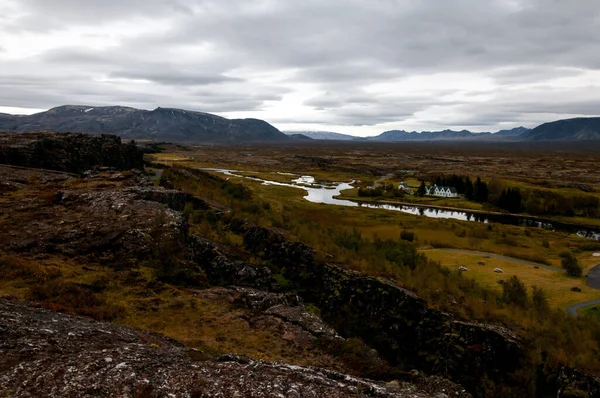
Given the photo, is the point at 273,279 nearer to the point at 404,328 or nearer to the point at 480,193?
the point at 404,328

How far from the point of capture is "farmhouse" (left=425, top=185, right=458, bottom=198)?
5202 inches

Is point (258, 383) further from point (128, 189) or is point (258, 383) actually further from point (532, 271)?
point (532, 271)

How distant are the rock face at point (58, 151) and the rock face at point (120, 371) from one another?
98.1 ft

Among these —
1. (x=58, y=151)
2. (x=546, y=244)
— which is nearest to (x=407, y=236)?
(x=546, y=244)

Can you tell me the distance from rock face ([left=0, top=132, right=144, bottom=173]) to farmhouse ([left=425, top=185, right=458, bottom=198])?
11158 cm

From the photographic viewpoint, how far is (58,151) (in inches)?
1522

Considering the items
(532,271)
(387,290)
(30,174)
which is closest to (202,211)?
(30,174)

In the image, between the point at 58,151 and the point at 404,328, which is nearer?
the point at 404,328

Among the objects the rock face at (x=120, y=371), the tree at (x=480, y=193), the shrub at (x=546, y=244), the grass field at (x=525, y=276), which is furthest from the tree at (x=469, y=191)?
the rock face at (x=120, y=371)

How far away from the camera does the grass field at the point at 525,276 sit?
4569 centimetres

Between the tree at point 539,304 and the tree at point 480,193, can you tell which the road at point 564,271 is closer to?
the tree at point 539,304

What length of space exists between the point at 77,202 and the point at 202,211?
33.8 ft

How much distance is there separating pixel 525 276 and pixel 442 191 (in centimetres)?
8480

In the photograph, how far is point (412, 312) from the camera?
2422 centimetres
